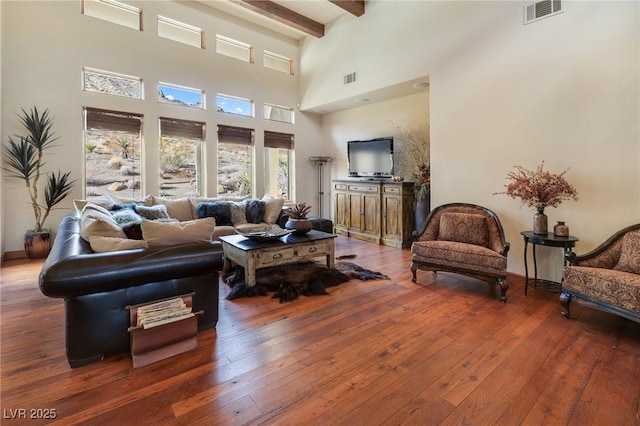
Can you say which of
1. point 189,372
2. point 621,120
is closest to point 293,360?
point 189,372

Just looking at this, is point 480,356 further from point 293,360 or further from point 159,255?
point 159,255

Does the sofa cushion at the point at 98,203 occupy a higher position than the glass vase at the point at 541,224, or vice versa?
the sofa cushion at the point at 98,203

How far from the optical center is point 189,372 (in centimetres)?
186

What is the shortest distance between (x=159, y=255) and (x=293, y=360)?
1.16 meters

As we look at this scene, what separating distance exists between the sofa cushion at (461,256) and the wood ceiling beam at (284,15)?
5031 millimetres

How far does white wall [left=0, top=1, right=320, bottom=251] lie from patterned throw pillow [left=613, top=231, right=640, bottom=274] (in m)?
5.86

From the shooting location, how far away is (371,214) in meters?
5.83

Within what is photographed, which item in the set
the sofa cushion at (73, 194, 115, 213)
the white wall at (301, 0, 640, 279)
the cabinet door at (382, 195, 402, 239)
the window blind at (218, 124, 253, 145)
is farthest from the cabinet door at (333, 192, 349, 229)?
the sofa cushion at (73, 194, 115, 213)

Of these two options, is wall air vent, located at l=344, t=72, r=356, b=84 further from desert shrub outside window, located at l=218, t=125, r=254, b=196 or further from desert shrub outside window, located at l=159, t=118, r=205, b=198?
desert shrub outside window, located at l=159, t=118, r=205, b=198

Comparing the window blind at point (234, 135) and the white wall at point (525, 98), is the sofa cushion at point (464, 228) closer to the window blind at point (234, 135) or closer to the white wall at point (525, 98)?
the white wall at point (525, 98)

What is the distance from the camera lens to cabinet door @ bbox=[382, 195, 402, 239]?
17.6 ft

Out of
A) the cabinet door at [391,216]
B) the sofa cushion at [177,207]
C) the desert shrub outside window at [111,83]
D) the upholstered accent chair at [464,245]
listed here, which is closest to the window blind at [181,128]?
the desert shrub outside window at [111,83]

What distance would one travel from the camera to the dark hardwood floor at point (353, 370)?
60.6 inches

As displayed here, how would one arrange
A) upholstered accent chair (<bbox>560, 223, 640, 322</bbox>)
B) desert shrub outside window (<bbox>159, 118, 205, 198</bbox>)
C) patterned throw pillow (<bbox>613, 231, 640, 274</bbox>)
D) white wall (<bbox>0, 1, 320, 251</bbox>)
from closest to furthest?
upholstered accent chair (<bbox>560, 223, 640, 322</bbox>) → patterned throw pillow (<bbox>613, 231, 640, 274</bbox>) → white wall (<bbox>0, 1, 320, 251</bbox>) → desert shrub outside window (<bbox>159, 118, 205, 198</bbox>)
